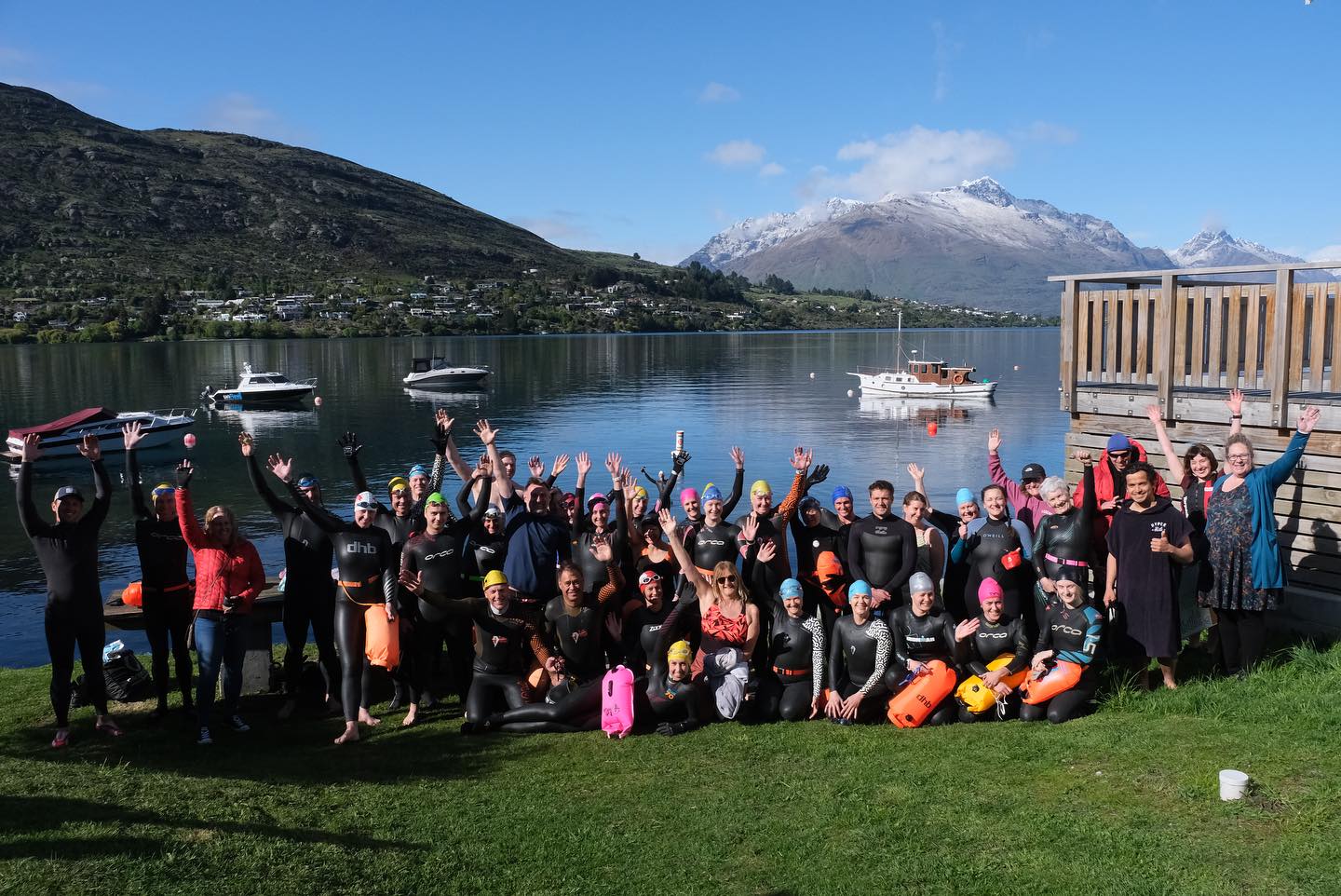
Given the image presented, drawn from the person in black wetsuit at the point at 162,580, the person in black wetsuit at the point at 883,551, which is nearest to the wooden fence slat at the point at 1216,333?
the person in black wetsuit at the point at 883,551

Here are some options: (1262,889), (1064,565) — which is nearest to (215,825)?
(1262,889)

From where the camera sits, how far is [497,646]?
8422 mm

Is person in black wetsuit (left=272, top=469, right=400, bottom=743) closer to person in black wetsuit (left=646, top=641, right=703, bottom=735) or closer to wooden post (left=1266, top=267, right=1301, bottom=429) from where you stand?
person in black wetsuit (left=646, top=641, right=703, bottom=735)

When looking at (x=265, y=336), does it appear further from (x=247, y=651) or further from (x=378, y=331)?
(x=247, y=651)

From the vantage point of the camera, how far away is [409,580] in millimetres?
8234

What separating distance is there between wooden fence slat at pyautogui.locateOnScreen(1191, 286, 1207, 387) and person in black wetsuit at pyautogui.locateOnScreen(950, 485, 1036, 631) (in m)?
2.65

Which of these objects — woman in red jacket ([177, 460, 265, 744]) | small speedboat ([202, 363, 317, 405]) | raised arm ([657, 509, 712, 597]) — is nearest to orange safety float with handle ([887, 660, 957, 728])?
raised arm ([657, 509, 712, 597])

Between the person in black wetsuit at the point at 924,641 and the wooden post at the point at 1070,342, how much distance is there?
3.63 meters

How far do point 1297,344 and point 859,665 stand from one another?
16.2ft

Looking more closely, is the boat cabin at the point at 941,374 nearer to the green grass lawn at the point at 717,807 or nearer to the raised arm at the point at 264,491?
the green grass lawn at the point at 717,807

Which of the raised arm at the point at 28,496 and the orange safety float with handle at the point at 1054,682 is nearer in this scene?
the raised arm at the point at 28,496

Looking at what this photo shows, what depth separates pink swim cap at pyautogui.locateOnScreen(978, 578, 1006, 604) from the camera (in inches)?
313

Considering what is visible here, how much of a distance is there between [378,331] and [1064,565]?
15087 centimetres

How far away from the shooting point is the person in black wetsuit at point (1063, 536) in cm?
838
